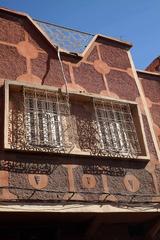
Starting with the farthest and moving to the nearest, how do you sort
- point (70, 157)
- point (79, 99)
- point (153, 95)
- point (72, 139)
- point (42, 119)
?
point (153, 95) < point (79, 99) < point (42, 119) < point (72, 139) < point (70, 157)

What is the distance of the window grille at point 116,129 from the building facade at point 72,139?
3 centimetres

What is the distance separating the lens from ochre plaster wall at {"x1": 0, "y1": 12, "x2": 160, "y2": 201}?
604 centimetres

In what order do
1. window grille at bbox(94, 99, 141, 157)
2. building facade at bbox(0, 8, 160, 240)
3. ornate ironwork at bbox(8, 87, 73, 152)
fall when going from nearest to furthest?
building facade at bbox(0, 8, 160, 240), ornate ironwork at bbox(8, 87, 73, 152), window grille at bbox(94, 99, 141, 157)

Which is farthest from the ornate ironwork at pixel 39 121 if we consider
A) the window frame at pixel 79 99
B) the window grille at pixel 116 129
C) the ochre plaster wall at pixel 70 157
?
the window grille at pixel 116 129

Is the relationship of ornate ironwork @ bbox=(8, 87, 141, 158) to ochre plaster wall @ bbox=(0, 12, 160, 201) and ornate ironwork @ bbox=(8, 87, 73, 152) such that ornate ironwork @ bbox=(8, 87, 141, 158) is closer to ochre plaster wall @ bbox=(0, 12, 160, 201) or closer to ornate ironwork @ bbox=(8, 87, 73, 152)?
ornate ironwork @ bbox=(8, 87, 73, 152)

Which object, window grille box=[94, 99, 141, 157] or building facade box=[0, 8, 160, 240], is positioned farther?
window grille box=[94, 99, 141, 157]

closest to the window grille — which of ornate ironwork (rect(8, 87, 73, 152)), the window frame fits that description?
the window frame

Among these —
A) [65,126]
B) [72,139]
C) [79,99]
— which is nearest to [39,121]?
[65,126]

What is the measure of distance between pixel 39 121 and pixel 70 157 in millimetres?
1049

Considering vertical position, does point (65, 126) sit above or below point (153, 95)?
below

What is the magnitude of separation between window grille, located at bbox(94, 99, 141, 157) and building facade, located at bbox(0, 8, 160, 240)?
3 cm

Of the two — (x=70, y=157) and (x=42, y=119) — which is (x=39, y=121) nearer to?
(x=42, y=119)

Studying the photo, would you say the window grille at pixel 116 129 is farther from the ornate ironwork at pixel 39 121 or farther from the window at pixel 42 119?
the window at pixel 42 119

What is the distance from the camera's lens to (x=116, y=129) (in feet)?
25.5
